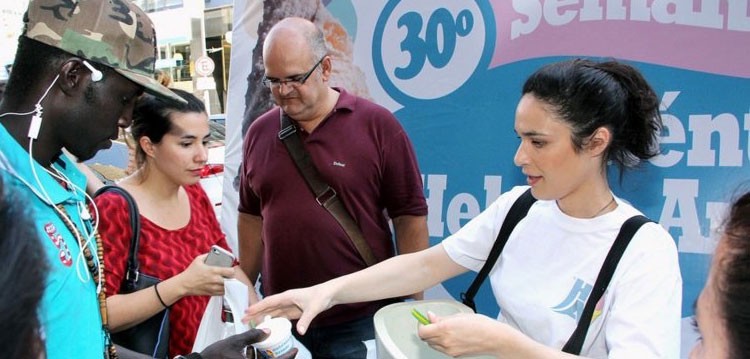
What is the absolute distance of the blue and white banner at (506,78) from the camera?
92.3 inches

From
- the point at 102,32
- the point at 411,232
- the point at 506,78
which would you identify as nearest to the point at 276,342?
the point at 102,32

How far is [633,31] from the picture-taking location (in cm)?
249

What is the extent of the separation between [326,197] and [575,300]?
1.18 m

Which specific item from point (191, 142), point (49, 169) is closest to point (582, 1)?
point (191, 142)

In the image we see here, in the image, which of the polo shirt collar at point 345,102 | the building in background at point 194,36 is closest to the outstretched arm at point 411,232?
the polo shirt collar at point 345,102

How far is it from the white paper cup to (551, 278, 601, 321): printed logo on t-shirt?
2.13ft

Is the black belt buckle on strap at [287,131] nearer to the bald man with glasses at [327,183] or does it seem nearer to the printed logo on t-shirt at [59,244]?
the bald man with glasses at [327,183]

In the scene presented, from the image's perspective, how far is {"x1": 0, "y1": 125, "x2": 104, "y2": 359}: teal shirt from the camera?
106 cm

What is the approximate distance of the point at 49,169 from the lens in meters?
1.27

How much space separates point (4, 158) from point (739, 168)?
2.41m

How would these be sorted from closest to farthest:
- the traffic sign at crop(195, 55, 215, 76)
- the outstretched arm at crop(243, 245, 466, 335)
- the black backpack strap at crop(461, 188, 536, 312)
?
the black backpack strap at crop(461, 188, 536, 312), the outstretched arm at crop(243, 245, 466, 335), the traffic sign at crop(195, 55, 215, 76)

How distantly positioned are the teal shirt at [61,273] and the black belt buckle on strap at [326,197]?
3.71ft

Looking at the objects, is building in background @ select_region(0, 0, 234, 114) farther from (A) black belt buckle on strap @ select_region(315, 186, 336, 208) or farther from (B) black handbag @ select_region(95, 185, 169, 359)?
(B) black handbag @ select_region(95, 185, 169, 359)

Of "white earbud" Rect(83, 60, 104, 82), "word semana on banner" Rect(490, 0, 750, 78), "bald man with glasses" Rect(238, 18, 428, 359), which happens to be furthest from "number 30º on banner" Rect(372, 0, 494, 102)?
"white earbud" Rect(83, 60, 104, 82)
